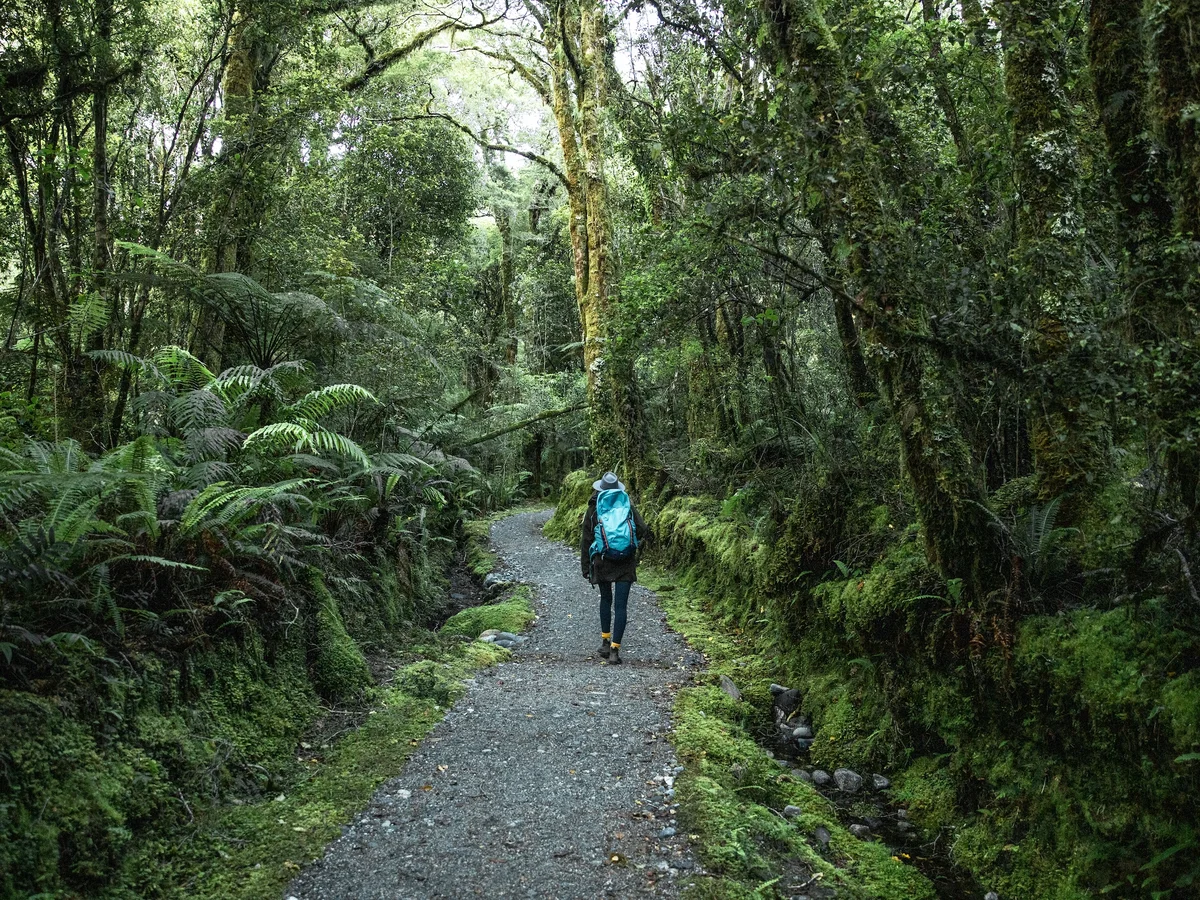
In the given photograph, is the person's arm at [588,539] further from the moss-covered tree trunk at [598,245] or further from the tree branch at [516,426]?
the tree branch at [516,426]

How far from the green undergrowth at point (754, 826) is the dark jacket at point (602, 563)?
1.53 meters

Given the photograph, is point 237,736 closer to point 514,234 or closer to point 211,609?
point 211,609

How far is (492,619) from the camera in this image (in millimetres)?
8516

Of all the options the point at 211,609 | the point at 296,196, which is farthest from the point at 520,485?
the point at 211,609

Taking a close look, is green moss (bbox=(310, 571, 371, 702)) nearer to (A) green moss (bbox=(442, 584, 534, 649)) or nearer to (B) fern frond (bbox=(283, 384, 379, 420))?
(B) fern frond (bbox=(283, 384, 379, 420))

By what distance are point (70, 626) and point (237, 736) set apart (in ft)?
3.54

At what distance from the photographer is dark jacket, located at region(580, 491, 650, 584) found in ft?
22.7

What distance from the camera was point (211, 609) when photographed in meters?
4.27

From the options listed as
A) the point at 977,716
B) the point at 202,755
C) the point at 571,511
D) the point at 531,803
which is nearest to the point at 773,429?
the point at 977,716

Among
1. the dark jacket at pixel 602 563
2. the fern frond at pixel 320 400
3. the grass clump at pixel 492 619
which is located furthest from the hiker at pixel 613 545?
the fern frond at pixel 320 400

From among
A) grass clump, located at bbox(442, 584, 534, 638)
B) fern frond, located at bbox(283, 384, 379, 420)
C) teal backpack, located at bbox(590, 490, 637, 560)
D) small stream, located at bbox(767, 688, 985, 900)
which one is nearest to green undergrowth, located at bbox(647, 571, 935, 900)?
small stream, located at bbox(767, 688, 985, 900)

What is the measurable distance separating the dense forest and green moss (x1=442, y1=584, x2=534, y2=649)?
31.0 inches

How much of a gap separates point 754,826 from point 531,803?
47.6 inches

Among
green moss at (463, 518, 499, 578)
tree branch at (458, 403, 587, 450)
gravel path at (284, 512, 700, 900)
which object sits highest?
tree branch at (458, 403, 587, 450)
